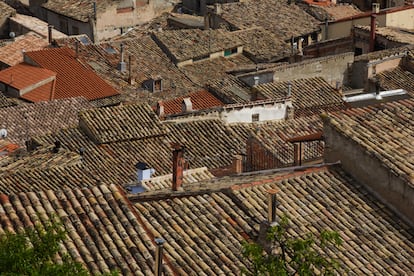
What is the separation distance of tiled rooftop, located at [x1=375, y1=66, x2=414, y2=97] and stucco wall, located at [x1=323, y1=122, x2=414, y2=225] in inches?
670

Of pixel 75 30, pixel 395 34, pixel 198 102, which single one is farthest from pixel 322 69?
pixel 75 30

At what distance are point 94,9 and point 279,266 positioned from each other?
140ft

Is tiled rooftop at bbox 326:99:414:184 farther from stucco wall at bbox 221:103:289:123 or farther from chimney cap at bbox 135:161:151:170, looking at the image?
stucco wall at bbox 221:103:289:123

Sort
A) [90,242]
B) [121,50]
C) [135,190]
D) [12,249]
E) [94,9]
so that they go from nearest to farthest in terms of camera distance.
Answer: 1. [12,249]
2. [90,242]
3. [135,190]
4. [121,50]
5. [94,9]

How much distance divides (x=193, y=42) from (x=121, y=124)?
1657 centimetres

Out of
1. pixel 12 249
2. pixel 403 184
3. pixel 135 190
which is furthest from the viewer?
pixel 135 190

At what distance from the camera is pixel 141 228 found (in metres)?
14.8

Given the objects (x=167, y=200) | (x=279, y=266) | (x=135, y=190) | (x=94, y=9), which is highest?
(x=279, y=266)

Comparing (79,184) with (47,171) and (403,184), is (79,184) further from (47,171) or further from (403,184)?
(403,184)

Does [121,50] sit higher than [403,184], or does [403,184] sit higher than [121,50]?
[403,184]

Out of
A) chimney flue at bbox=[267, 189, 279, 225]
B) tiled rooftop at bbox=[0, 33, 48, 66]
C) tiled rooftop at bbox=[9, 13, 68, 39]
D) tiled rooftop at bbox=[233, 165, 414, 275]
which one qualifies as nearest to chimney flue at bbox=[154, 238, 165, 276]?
chimney flue at bbox=[267, 189, 279, 225]

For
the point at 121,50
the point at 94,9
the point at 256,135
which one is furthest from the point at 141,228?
the point at 94,9

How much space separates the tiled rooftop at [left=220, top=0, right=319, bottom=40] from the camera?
51250 millimetres

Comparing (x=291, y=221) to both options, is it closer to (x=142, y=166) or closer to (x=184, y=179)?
(x=184, y=179)
